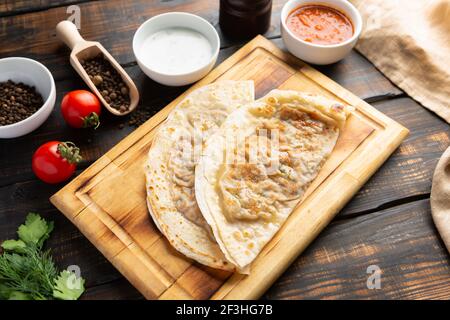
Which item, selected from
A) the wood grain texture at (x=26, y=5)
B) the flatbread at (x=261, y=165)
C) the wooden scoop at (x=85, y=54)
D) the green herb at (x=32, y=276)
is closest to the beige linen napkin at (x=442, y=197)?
the flatbread at (x=261, y=165)

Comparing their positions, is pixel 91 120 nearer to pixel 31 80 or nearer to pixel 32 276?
pixel 31 80

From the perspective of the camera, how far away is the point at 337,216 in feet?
10.7

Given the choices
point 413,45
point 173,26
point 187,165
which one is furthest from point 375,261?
point 173,26

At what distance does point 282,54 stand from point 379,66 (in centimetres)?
81

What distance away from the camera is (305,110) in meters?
3.38

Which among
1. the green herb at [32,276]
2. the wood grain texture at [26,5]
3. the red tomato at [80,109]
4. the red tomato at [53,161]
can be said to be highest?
the wood grain texture at [26,5]

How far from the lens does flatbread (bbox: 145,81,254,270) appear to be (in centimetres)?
289

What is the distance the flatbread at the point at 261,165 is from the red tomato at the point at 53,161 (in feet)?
2.91

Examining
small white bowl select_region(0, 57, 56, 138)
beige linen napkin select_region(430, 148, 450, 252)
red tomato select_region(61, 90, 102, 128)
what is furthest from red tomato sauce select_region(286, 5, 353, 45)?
small white bowl select_region(0, 57, 56, 138)

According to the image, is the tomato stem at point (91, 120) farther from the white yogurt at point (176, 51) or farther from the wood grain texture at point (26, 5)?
the wood grain texture at point (26, 5)

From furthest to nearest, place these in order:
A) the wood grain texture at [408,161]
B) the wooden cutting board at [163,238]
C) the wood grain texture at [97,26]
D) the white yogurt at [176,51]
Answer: the wood grain texture at [97,26] < the white yogurt at [176,51] < the wood grain texture at [408,161] < the wooden cutting board at [163,238]

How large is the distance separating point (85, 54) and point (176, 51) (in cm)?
69

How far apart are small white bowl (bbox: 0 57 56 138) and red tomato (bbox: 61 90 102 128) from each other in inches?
4.3

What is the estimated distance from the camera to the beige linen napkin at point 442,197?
10.4 feet
